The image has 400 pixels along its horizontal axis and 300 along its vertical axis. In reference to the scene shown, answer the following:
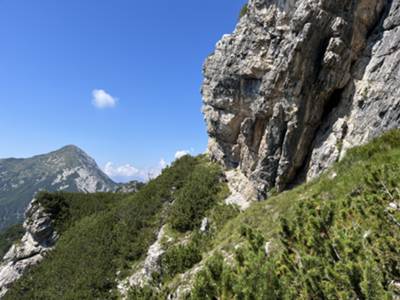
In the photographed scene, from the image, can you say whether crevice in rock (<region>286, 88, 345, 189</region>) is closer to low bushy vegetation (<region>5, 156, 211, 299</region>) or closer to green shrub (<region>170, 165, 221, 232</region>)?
green shrub (<region>170, 165, 221, 232</region>)

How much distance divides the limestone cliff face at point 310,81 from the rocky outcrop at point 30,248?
3883 centimetres

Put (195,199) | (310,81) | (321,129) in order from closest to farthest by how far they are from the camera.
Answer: (310,81) → (321,129) → (195,199)

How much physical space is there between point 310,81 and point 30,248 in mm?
53175

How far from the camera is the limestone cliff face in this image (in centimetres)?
2266

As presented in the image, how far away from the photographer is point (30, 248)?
166 feet

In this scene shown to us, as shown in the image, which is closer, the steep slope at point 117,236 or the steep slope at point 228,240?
the steep slope at point 228,240

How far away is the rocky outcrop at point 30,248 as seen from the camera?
4741 centimetres

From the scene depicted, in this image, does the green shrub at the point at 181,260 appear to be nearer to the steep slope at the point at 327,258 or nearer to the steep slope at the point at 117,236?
the steep slope at the point at 117,236

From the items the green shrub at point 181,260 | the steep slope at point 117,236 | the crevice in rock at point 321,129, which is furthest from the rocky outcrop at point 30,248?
the crevice in rock at point 321,129

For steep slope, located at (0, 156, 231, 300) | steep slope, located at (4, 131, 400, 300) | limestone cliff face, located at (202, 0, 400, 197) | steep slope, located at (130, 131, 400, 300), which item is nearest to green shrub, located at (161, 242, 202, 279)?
steep slope, located at (4, 131, 400, 300)

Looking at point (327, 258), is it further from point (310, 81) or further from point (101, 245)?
point (101, 245)

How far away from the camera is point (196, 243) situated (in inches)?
941

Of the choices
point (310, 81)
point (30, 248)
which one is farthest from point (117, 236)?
point (310, 81)

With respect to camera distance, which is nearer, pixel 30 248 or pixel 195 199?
pixel 195 199
